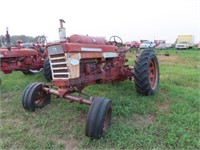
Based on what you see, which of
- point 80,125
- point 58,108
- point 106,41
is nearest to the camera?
point 80,125

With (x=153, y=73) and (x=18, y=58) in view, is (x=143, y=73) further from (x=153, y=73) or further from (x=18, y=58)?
(x=18, y=58)

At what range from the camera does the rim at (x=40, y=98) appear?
14.1ft

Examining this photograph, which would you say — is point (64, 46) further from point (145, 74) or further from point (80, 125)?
point (145, 74)

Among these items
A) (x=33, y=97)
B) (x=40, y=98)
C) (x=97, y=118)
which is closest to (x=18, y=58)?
(x=40, y=98)

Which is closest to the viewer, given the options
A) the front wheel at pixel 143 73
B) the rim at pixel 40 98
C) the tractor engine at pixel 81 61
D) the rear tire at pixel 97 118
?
the rear tire at pixel 97 118

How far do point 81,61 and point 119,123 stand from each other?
130 centimetres

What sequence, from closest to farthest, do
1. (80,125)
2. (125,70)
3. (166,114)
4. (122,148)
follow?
(122,148) < (80,125) < (166,114) < (125,70)

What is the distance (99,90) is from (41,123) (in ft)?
7.52

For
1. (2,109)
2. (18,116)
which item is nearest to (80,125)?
(18,116)

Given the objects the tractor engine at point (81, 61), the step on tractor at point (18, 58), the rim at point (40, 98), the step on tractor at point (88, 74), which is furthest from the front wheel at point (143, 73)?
the step on tractor at point (18, 58)

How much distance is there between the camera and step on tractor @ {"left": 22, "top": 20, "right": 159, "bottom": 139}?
3.17 meters

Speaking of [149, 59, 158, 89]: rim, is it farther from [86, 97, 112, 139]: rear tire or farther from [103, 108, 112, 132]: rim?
[86, 97, 112, 139]: rear tire

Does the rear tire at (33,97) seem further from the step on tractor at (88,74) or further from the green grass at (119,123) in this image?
the green grass at (119,123)

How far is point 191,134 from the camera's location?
3.27 m
